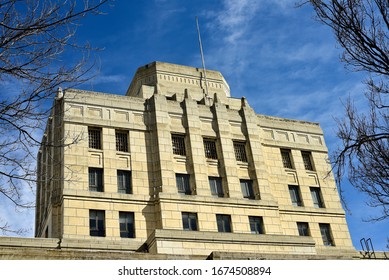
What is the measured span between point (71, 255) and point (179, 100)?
23660mm

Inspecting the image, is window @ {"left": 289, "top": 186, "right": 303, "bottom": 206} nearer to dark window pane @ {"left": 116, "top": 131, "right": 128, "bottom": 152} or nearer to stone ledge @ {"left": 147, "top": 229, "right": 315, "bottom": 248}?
stone ledge @ {"left": 147, "top": 229, "right": 315, "bottom": 248}

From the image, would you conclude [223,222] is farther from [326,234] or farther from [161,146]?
[326,234]

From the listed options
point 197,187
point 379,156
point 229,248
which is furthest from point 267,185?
point 379,156

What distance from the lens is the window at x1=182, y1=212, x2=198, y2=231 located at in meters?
31.7

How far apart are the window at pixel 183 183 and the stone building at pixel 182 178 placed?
77 mm

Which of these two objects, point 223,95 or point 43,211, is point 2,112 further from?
point 223,95

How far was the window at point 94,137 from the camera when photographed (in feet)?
110

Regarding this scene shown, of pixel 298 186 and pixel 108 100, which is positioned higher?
pixel 108 100

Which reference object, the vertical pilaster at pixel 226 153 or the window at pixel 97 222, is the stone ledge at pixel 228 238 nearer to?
the window at pixel 97 222

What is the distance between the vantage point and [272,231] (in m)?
33.5

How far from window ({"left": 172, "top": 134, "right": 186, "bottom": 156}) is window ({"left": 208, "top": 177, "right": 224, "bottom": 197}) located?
2.91 meters

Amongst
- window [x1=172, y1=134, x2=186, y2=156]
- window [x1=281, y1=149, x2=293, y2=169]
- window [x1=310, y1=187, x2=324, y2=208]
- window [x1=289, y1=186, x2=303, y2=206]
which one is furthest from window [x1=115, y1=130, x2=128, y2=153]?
window [x1=310, y1=187, x2=324, y2=208]

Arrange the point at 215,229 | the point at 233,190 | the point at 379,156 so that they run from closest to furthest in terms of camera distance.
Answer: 1. the point at 379,156
2. the point at 215,229
3. the point at 233,190

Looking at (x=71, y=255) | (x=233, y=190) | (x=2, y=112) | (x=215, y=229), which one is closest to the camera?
(x=2, y=112)
